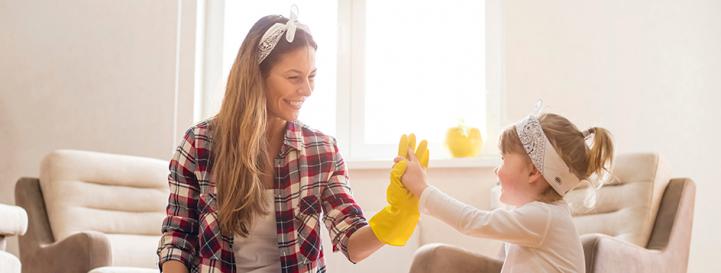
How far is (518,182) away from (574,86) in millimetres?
1541

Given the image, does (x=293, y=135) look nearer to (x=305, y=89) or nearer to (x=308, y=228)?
(x=305, y=89)

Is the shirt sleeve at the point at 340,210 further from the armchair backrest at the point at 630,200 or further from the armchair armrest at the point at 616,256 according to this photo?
the armchair backrest at the point at 630,200

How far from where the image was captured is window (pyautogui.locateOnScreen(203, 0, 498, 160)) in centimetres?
353

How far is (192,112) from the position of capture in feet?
11.7

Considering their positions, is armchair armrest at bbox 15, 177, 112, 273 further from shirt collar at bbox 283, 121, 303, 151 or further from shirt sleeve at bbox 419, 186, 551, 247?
shirt sleeve at bbox 419, 186, 551, 247

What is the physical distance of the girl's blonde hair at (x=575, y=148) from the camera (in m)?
1.66

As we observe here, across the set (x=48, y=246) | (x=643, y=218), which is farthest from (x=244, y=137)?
(x=643, y=218)

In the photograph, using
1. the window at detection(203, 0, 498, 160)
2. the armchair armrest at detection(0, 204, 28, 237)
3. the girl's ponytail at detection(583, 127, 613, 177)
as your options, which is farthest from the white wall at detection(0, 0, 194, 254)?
the girl's ponytail at detection(583, 127, 613, 177)

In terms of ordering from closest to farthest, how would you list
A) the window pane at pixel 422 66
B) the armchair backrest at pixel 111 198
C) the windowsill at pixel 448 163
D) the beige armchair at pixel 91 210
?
1. the beige armchair at pixel 91 210
2. the armchair backrest at pixel 111 198
3. the windowsill at pixel 448 163
4. the window pane at pixel 422 66

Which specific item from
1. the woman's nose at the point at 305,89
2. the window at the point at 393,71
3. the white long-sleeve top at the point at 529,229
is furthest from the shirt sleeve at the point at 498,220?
the window at the point at 393,71

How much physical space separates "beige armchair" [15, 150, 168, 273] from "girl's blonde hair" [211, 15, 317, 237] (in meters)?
0.88

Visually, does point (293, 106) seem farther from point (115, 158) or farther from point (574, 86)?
point (574, 86)

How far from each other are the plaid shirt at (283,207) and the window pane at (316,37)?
6.37 feet

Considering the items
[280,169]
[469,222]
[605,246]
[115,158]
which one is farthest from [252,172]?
[115,158]
